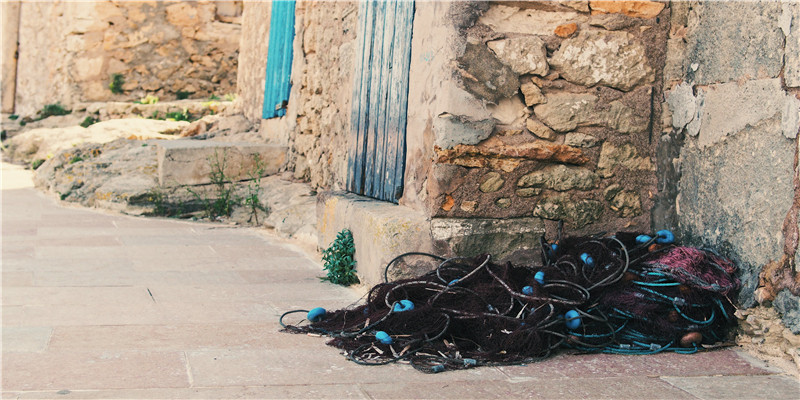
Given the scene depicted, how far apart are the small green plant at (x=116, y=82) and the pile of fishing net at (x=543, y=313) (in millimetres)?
9666

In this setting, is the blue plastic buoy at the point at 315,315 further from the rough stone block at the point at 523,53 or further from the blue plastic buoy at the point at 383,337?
the rough stone block at the point at 523,53

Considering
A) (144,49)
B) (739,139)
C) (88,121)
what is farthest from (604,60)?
(144,49)

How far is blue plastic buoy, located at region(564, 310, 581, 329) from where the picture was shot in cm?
288

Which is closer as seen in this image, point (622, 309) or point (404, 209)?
point (622, 309)

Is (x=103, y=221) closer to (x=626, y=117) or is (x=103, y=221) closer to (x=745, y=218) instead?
(x=626, y=117)

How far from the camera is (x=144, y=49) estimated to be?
1174 cm

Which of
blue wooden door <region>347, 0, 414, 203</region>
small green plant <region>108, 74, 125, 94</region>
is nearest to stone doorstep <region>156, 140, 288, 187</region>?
blue wooden door <region>347, 0, 414, 203</region>

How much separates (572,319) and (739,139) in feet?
3.59

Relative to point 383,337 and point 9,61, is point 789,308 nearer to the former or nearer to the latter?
point 383,337

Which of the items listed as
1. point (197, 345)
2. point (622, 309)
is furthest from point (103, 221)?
point (622, 309)

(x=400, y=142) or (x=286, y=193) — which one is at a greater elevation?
(x=400, y=142)

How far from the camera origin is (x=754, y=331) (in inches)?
114

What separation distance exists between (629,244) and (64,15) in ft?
36.9

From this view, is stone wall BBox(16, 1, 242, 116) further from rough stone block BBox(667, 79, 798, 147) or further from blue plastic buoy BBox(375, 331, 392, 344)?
blue plastic buoy BBox(375, 331, 392, 344)
